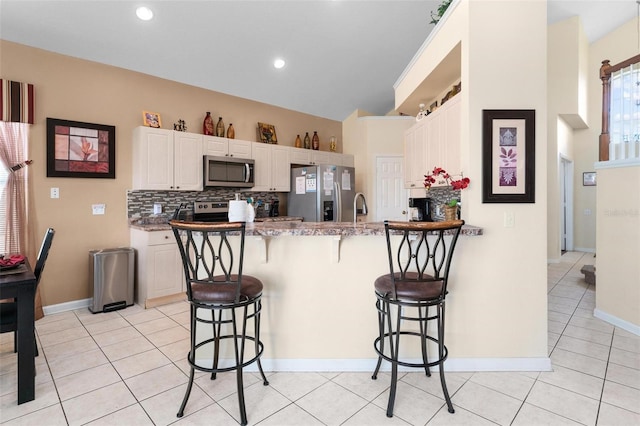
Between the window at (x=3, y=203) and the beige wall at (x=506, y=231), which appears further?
the window at (x=3, y=203)

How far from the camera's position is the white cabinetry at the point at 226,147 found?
175 inches

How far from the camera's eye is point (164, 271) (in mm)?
3826

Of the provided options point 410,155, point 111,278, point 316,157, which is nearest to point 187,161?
point 111,278

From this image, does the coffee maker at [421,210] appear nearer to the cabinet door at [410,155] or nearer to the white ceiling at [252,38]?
the cabinet door at [410,155]

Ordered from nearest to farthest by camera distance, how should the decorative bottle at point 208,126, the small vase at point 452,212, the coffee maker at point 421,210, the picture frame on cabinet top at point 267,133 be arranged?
the small vase at point 452,212 → the coffee maker at point 421,210 → the decorative bottle at point 208,126 → the picture frame on cabinet top at point 267,133

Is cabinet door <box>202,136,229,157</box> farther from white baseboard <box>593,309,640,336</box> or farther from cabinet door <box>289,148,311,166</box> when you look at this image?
white baseboard <box>593,309,640,336</box>

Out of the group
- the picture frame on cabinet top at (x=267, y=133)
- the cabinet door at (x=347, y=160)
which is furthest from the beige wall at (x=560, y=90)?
the picture frame on cabinet top at (x=267, y=133)

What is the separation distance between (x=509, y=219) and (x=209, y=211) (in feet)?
11.7

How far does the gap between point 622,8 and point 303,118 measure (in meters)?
5.55

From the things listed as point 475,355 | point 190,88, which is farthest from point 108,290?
point 475,355

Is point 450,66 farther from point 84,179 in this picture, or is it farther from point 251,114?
point 84,179

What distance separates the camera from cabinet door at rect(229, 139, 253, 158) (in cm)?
466

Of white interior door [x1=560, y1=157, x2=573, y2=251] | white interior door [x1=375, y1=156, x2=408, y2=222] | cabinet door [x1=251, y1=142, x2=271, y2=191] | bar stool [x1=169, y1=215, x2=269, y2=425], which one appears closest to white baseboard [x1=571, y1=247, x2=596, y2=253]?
white interior door [x1=560, y1=157, x2=573, y2=251]

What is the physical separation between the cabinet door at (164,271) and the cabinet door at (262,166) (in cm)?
155
